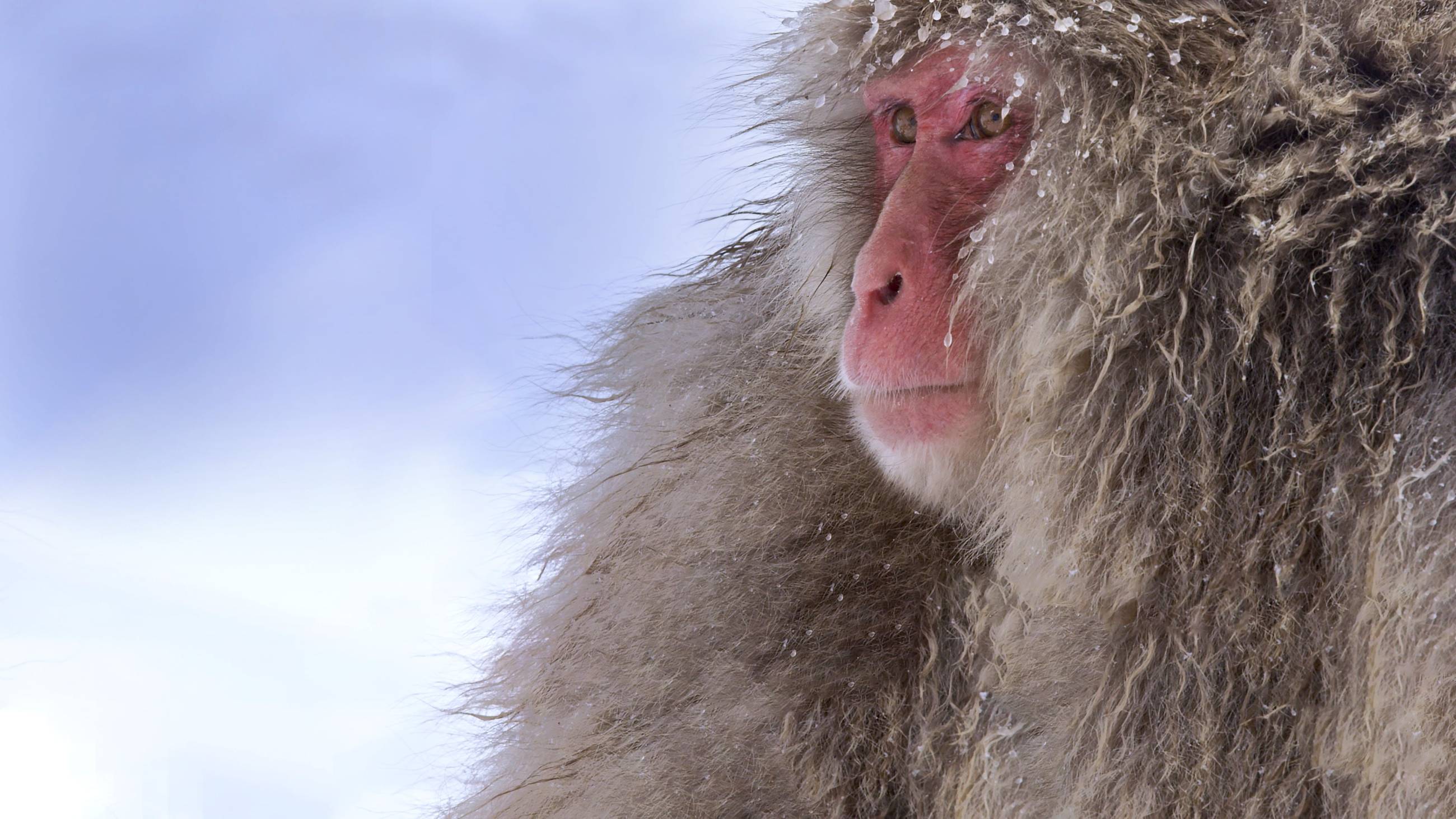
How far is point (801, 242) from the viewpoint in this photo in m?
1.74

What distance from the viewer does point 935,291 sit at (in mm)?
1359

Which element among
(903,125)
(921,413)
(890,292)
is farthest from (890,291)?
(903,125)

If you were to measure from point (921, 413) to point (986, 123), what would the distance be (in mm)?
331

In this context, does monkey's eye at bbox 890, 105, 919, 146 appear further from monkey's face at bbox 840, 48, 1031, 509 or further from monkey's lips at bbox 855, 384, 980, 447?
monkey's lips at bbox 855, 384, 980, 447

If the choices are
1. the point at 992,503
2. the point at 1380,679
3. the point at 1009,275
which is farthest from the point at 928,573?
the point at 1380,679

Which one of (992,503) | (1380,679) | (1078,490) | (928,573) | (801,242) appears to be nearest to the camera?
(1380,679)

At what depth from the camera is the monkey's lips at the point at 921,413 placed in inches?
53.7

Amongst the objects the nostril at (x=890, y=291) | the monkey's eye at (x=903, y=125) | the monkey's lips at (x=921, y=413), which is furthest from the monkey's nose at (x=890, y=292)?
the monkey's eye at (x=903, y=125)

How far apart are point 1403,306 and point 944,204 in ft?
1.59

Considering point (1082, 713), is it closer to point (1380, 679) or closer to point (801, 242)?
point (1380, 679)

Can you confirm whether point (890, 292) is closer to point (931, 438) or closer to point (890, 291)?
point (890, 291)

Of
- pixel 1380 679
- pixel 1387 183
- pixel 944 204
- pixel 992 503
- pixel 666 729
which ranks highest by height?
pixel 944 204

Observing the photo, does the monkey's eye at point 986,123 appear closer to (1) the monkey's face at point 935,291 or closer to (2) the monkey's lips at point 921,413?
(1) the monkey's face at point 935,291

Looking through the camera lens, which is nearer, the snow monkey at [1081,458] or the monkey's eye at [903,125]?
the snow monkey at [1081,458]
